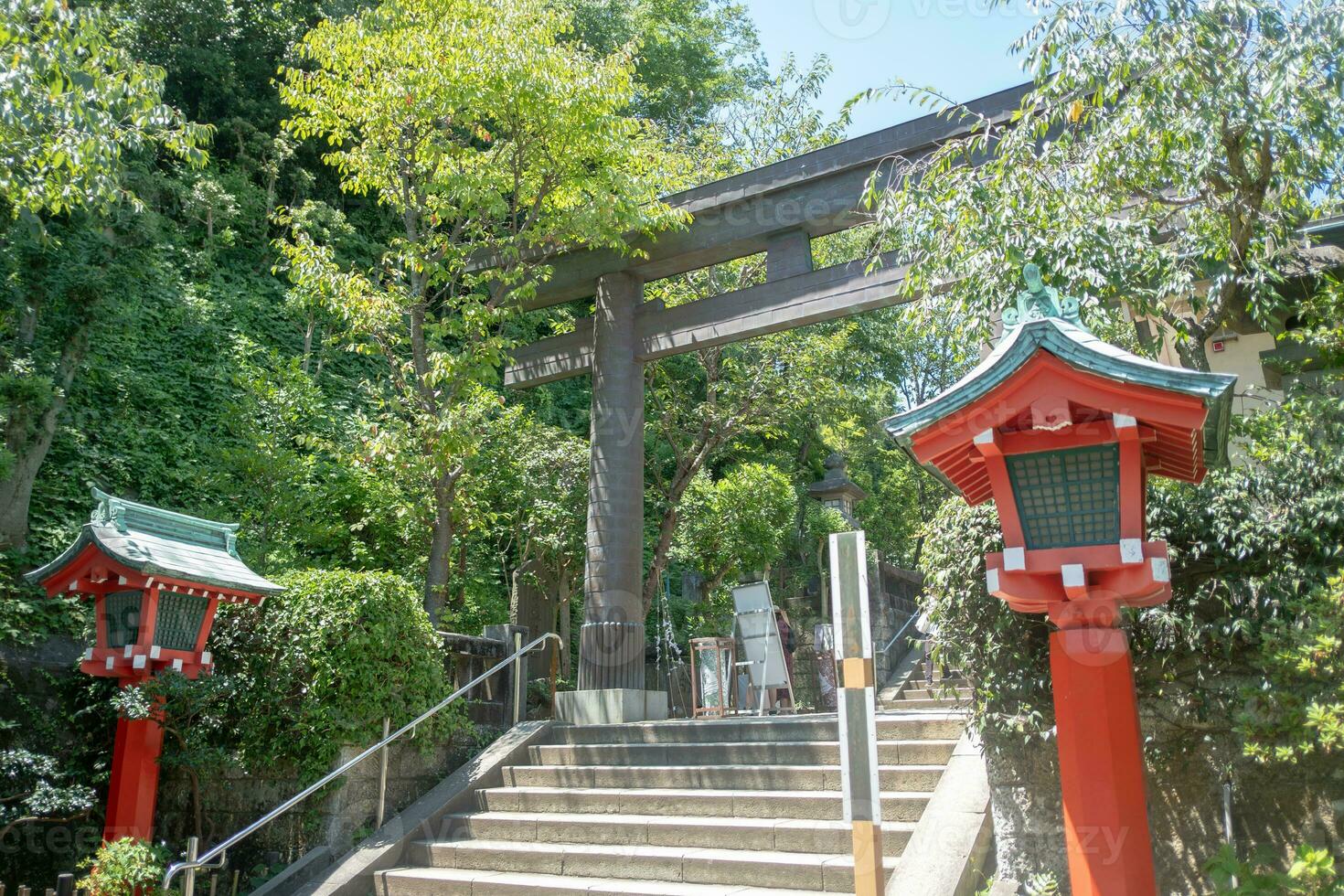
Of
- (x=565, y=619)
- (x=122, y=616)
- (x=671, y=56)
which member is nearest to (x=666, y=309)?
(x=122, y=616)

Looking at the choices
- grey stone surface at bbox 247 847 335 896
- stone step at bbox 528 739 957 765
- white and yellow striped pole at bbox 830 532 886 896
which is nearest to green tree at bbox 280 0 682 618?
stone step at bbox 528 739 957 765

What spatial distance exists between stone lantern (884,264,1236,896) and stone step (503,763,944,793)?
6.86 feet

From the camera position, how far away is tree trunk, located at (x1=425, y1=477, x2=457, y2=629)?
9633 millimetres

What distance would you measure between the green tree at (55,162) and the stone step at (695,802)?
5.26m

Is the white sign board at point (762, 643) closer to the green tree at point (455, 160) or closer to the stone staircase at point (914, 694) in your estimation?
the stone staircase at point (914, 694)

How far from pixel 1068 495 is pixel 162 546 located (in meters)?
6.22

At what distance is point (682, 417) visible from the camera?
1545 centimetres

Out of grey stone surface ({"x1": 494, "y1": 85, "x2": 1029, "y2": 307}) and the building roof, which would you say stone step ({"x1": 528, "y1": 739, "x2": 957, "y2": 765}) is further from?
grey stone surface ({"x1": 494, "y1": 85, "x2": 1029, "y2": 307})

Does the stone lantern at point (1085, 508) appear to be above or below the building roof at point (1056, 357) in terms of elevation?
below

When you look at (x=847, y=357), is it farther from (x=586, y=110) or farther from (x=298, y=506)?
(x=298, y=506)

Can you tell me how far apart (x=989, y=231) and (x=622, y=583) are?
17.8 feet

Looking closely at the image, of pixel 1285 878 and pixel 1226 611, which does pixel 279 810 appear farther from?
pixel 1226 611

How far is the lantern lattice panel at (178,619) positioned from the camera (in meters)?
7.00

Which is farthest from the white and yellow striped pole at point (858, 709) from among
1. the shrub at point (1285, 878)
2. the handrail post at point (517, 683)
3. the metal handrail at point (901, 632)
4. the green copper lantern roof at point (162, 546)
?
the metal handrail at point (901, 632)
